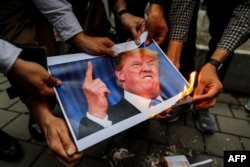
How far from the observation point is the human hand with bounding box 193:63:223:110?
899 mm

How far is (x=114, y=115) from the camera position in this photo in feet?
2.53

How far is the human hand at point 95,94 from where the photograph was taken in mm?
767

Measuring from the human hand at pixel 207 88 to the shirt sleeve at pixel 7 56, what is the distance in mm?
648

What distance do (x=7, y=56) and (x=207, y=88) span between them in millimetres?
745

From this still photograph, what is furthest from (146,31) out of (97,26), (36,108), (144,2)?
(36,108)

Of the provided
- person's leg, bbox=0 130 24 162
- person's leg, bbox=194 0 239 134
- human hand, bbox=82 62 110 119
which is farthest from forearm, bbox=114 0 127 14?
person's leg, bbox=0 130 24 162

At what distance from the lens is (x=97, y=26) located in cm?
117

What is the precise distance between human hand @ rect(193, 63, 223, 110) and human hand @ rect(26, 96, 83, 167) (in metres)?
0.48

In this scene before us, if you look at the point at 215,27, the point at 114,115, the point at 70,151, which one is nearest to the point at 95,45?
the point at 114,115

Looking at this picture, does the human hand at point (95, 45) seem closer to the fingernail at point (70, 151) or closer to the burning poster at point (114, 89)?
the burning poster at point (114, 89)

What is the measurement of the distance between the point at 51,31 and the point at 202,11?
236 centimetres

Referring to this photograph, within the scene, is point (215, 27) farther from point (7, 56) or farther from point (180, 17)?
point (7, 56)

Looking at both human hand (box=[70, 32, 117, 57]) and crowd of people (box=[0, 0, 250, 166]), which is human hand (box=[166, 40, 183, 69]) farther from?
human hand (box=[70, 32, 117, 57])

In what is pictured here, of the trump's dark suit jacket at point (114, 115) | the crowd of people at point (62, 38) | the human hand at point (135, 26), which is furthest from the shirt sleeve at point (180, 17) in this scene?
the trump's dark suit jacket at point (114, 115)
